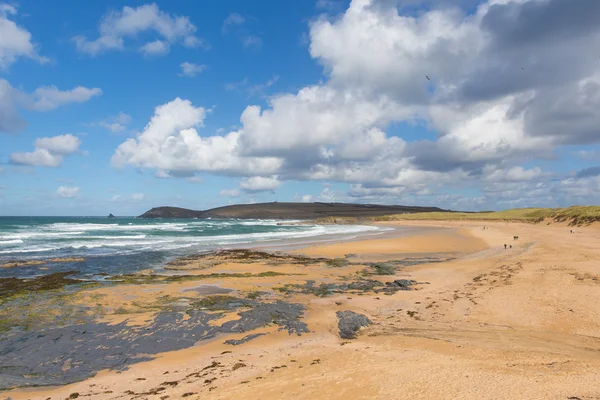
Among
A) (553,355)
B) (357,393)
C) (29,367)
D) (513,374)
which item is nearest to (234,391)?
(357,393)

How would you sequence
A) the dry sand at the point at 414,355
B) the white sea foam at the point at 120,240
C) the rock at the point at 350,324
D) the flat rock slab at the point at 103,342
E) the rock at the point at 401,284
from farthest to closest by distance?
the white sea foam at the point at 120,240
the rock at the point at 401,284
the rock at the point at 350,324
the flat rock slab at the point at 103,342
the dry sand at the point at 414,355

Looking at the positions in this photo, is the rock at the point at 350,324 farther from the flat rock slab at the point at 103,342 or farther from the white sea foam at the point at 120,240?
the white sea foam at the point at 120,240

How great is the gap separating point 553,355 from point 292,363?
5.49 m

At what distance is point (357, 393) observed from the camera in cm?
591

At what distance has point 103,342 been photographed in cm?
994

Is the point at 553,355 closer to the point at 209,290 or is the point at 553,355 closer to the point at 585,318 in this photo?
the point at 585,318

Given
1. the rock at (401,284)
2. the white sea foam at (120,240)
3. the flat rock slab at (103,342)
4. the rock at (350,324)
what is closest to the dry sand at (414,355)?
the rock at (350,324)

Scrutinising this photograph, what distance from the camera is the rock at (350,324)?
9.67m

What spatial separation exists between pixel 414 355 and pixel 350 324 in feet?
9.00

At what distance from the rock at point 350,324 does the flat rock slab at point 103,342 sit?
3.96ft

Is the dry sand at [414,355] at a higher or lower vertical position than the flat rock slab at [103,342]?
higher

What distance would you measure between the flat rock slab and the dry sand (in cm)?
50

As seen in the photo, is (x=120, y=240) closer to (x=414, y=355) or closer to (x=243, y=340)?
(x=243, y=340)

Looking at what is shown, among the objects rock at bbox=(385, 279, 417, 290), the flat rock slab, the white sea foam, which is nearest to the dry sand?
the flat rock slab
